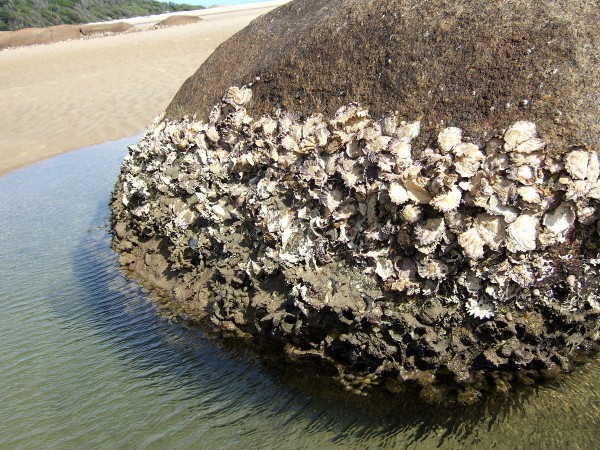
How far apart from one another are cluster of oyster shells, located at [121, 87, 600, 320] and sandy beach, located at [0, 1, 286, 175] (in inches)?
335

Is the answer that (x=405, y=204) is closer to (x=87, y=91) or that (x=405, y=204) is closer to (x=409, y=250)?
(x=409, y=250)

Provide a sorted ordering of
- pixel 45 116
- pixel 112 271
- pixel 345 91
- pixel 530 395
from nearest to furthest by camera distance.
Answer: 1. pixel 530 395
2. pixel 345 91
3. pixel 112 271
4. pixel 45 116

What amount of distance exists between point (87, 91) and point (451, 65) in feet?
47.7

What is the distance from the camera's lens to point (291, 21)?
475cm

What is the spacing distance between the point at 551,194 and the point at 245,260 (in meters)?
1.88

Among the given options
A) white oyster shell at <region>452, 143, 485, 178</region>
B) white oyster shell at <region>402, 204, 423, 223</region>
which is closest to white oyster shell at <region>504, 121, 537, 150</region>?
white oyster shell at <region>452, 143, 485, 178</region>

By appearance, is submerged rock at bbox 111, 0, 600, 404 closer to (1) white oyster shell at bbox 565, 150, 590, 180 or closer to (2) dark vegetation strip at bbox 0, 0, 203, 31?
(1) white oyster shell at bbox 565, 150, 590, 180

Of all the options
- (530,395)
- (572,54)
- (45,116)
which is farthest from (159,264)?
(45,116)

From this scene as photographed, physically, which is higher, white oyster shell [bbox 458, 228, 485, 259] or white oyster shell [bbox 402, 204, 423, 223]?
white oyster shell [bbox 402, 204, 423, 223]

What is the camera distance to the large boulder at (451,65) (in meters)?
2.97

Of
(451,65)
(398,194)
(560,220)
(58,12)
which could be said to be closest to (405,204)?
(398,194)

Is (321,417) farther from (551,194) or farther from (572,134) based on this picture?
(572,134)

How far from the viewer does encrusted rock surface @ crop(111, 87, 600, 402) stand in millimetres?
2865

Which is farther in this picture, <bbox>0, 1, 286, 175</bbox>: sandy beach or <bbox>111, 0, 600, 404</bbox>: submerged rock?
<bbox>0, 1, 286, 175</bbox>: sandy beach
